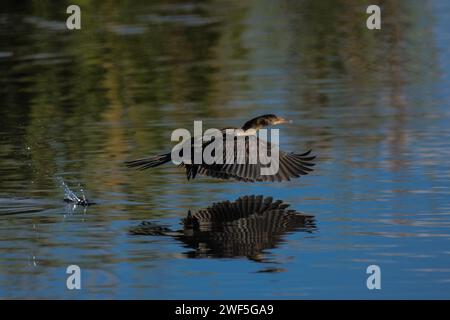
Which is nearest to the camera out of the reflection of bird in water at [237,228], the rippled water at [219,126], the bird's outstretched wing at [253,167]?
the rippled water at [219,126]

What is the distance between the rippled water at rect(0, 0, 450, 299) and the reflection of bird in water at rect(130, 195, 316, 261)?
0.08 metres

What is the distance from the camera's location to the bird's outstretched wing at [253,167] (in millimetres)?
12984

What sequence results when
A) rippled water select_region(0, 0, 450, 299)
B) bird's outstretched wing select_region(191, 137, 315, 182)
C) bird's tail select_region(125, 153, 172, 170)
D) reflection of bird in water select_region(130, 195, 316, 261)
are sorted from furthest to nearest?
bird's tail select_region(125, 153, 172, 170)
bird's outstretched wing select_region(191, 137, 315, 182)
reflection of bird in water select_region(130, 195, 316, 261)
rippled water select_region(0, 0, 450, 299)

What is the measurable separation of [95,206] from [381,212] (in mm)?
2874

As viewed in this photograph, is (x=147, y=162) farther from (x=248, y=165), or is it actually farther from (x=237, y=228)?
(x=237, y=228)

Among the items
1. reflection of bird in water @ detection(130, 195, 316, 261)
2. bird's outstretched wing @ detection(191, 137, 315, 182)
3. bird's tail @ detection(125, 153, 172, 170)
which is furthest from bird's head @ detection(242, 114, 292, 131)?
reflection of bird in water @ detection(130, 195, 316, 261)

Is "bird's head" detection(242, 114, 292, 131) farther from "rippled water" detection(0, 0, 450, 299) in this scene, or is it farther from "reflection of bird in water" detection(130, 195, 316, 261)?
"reflection of bird in water" detection(130, 195, 316, 261)

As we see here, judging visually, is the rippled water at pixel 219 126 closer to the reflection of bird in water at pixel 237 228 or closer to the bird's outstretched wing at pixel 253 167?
the reflection of bird in water at pixel 237 228

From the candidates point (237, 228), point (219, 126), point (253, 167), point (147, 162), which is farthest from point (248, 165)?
point (219, 126)

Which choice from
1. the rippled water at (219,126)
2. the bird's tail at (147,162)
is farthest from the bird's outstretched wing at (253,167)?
the bird's tail at (147,162)

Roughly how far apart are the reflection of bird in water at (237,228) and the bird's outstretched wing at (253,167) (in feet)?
Result: 0.93

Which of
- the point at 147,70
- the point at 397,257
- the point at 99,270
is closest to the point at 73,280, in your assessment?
the point at 99,270

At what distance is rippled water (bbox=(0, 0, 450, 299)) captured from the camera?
1055cm
